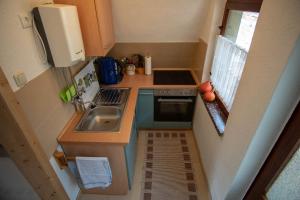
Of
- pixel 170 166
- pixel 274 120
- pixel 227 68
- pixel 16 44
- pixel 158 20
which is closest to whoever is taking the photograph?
pixel 274 120

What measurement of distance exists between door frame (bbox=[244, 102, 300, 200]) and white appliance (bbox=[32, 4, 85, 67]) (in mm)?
1429

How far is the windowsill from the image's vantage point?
56.5 inches

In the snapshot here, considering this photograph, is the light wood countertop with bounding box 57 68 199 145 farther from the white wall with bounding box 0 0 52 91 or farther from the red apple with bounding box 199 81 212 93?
the red apple with bounding box 199 81 212 93

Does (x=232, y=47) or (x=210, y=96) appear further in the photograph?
(x=210, y=96)

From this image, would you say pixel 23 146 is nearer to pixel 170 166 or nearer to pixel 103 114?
pixel 103 114

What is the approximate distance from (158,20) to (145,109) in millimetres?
1242

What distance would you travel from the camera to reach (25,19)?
1.01m

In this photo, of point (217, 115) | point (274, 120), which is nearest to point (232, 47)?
point (217, 115)

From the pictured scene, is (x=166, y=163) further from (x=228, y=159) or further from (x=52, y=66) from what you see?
(x=52, y=66)

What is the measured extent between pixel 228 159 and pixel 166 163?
1007mm

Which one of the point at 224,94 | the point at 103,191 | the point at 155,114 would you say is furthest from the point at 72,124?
the point at 224,94

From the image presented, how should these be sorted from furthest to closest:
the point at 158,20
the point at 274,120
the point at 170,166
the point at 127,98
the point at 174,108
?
the point at 174,108, the point at 158,20, the point at 170,166, the point at 127,98, the point at 274,120

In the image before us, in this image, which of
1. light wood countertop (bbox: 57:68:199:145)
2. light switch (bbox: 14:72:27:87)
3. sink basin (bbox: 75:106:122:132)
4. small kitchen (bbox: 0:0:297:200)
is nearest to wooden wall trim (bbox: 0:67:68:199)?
small kitchen (bbox: 0:0:297:200)

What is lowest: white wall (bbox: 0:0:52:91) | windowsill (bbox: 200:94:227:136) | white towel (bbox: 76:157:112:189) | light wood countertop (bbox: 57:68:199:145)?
white towel (bbox: 76:157:112:189)
